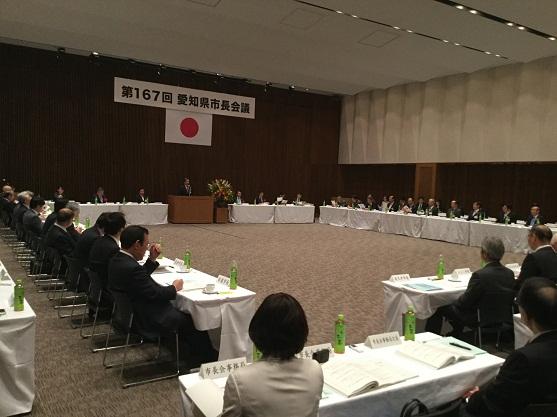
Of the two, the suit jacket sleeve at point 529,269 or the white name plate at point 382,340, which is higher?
the suit jacket sleeve at point 529,269

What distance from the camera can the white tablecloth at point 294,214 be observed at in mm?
15641

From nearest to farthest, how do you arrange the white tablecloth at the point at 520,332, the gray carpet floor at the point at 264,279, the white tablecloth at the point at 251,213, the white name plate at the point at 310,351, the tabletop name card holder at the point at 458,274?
the white name plate at the point at 310,351 → the gray carpet floor at the point at 264,279 → the white tablecloth at the point at 520,332 → the tabletop name card holder at the point at 458,274 → the white tablecloth at the point at 251,213

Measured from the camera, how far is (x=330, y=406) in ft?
6.02

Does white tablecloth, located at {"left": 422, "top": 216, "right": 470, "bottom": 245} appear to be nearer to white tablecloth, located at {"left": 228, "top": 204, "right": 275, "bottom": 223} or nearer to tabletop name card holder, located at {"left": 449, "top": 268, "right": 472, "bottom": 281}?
white tablecloth, located at {"left": 228, "top": 204, "right": 275, "bottom": 223}

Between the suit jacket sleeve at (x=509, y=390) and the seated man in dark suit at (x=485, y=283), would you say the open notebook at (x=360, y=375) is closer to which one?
the suit jacket sleeve at (x=509, y=390)

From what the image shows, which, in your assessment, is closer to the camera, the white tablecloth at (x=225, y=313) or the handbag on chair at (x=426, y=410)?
the handbag on chair at (x=426, y=410)

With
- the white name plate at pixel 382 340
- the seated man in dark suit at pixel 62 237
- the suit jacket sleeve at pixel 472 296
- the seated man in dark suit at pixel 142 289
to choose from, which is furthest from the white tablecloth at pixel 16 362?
the suit jacket sleeve at pixel 472 296

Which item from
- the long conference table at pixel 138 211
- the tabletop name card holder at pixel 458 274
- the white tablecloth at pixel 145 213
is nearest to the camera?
the tabletop name card holder at pixel 458 274

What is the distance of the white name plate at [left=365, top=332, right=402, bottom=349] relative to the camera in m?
2.57

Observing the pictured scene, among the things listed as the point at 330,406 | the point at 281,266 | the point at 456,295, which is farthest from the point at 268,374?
the point at 281,266

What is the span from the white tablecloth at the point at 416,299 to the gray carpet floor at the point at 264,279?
21.4 inches

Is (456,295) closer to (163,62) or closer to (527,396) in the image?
(527,396)

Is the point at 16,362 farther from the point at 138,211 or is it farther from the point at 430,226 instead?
the point at 430,226

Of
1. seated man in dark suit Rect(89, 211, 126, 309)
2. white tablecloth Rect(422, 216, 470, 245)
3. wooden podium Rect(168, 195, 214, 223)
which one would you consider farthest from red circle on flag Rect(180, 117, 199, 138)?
seated man in dark suit Rect(89, 211, 126, 309)
